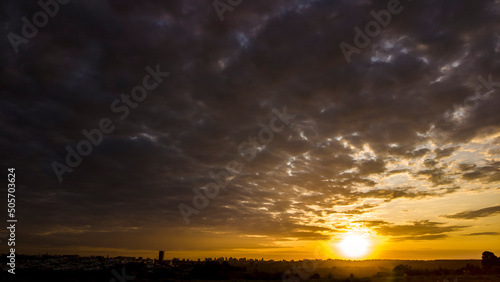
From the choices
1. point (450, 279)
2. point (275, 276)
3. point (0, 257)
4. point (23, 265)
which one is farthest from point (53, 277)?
point (450, 279)

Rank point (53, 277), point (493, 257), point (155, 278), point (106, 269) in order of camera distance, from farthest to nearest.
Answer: point (493, 257), point (106, 269), point (155, 278), point (53, 277)

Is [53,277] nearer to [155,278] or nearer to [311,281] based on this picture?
[155,278]

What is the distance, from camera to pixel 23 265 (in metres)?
53.4

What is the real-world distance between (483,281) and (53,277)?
62.5m

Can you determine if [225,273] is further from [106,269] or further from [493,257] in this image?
[493,257]

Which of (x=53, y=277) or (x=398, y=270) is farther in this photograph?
(x=398, y=270)

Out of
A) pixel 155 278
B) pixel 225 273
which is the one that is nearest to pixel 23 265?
pixel 155 278

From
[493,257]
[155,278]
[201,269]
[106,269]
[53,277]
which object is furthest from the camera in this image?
[493,257]

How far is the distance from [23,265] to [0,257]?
26.1 feet

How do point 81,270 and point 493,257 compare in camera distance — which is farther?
point 493,257

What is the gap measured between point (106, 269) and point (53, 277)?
8.42 meters

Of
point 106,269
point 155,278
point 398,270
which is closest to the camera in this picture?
A: point 155,278

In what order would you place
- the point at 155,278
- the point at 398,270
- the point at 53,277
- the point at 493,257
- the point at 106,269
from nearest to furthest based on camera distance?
the point at 53,277 → the point at 155,278 → the point at 106,269 → the point at 398,270 → the point at 493,257

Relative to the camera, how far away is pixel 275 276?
188ft
